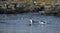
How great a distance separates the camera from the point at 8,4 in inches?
1554

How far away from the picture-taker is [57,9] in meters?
34.8

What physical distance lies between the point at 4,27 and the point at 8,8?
15596mm

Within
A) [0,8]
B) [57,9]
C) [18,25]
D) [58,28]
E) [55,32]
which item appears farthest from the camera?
[0,8]

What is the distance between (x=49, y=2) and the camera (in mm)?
40500

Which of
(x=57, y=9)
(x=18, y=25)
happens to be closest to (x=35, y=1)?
(x=57, y=9)

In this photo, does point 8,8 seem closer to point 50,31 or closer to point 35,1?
point 35,1

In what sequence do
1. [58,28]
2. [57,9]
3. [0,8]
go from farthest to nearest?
[0,8]
[57,9]
[58,28]

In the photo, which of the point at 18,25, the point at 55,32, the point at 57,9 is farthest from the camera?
the point at 57,9

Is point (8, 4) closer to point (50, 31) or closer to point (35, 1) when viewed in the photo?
point (35, 1)

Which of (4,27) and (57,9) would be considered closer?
(4,27)

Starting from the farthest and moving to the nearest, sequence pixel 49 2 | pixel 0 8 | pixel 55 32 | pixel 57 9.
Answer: pixel 49 2 → pixel 0 8 → pixel 57 9 → pixel 55 32

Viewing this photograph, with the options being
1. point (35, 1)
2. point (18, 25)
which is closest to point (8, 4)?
point (35, 1)

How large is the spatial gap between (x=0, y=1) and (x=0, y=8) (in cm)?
356

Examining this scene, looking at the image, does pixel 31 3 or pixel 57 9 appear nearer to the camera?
pixel 57 9
